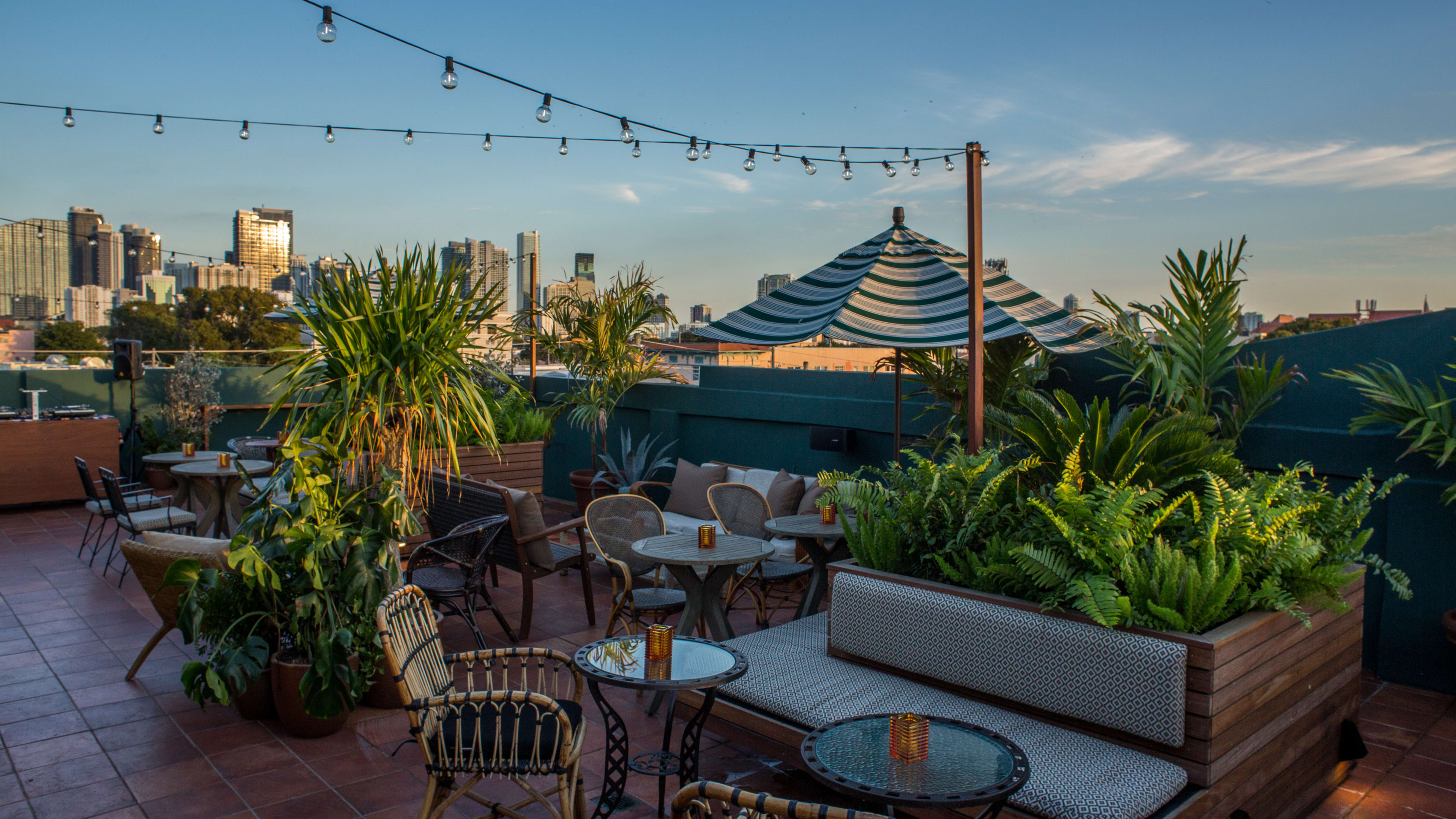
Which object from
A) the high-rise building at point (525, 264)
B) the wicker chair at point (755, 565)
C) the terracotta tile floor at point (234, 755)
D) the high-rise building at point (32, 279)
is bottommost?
the terracotta tile floor at point (234, 755)

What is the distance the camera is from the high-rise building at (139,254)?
12.7 metres

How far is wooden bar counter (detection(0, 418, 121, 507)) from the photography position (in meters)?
8.50

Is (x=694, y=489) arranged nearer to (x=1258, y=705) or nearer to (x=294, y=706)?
(x=294, y=706)

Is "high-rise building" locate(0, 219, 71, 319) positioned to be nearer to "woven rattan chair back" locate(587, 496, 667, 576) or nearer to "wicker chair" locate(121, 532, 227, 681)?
"wicker chair" locate(121, 532, 227, 681)

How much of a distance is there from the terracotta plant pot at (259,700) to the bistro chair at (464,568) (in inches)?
34.6

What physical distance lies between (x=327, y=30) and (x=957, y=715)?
14.7 feet

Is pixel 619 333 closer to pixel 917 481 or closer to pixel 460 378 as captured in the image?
pixel 460 378

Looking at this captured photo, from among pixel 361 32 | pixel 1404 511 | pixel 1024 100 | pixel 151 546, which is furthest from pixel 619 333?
pixel 1404 511

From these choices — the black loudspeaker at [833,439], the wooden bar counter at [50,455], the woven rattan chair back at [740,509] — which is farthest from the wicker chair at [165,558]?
the wooden bar counter at [50,455]

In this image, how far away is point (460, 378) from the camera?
4.30 meters

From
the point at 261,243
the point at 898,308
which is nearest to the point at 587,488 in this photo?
the point at 898,308

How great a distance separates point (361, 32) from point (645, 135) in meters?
2.03

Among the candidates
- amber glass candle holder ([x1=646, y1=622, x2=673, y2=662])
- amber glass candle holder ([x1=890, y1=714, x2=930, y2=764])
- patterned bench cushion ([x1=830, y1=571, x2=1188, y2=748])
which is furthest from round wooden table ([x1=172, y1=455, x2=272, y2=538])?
amber glass candle holder ([x1=890, y1=714, x2=930, y2=764])

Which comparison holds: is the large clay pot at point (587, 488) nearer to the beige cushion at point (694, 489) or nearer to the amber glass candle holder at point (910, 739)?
the beige cushion at point (694, 489)
